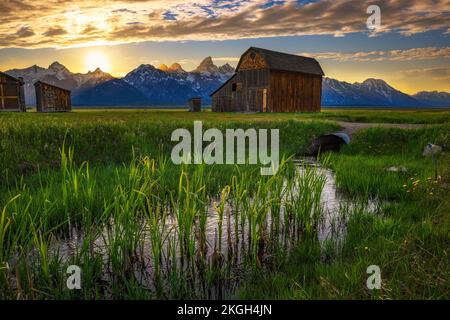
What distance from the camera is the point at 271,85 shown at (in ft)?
137

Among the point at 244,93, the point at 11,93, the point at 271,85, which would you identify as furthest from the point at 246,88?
the point at 11,93

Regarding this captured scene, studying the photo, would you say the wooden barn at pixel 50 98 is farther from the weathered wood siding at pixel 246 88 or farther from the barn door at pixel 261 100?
the barn door at pixel 261 100

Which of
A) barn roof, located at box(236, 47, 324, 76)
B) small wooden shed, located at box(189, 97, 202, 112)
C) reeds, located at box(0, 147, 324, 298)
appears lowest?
reeds, located at box(0, 147, 324, 298)

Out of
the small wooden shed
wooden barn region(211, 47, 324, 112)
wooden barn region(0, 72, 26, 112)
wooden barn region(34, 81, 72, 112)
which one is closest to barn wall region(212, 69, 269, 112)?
wooden barn region(211, 47, 324, 112)

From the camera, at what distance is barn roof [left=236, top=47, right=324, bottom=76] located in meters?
41.6

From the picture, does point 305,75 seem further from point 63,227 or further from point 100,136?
point 63,227

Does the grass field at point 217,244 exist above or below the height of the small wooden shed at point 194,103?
below

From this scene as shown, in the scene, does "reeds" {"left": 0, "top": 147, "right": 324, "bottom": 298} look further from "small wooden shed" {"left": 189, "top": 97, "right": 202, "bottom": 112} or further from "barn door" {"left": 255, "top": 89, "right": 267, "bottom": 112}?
"small wooden shed" {"left": 189, "top": 97, "right": 202, "bottom": 112}

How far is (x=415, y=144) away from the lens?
517 inches

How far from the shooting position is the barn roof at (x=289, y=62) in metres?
41.6

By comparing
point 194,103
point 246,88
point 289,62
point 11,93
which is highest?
point 289,62

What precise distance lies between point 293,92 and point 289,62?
4.16 m

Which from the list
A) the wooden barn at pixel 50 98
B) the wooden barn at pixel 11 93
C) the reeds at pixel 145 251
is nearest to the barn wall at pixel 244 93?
the wooden barn at pixel 50 98

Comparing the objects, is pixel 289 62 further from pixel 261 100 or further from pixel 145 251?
pixel 145 251
